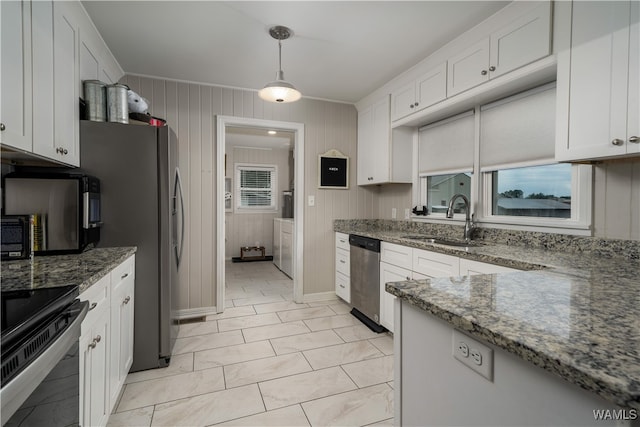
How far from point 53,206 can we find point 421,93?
281cm

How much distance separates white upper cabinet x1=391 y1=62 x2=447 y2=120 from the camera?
2498 mm

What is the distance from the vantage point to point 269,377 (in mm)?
2109

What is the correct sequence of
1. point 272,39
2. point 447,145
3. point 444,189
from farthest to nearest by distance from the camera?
point 444,189 < point 447,145 < point 272,39

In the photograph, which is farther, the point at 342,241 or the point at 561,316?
the point at 342,241

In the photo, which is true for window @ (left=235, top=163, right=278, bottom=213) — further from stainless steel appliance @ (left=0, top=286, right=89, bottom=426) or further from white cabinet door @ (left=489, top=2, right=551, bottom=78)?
stainless steel appliance @ (left=0, top=286, right=89, bottom=426)

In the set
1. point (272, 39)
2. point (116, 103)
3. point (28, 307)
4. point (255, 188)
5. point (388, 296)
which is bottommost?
point (388, 296)

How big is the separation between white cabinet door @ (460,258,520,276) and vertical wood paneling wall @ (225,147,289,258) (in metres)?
5.06

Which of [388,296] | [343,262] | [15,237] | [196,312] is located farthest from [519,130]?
[196,312]

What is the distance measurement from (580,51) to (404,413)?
1928 mm

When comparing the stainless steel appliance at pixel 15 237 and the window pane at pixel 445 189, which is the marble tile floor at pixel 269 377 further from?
the window pane at pixel 445 189

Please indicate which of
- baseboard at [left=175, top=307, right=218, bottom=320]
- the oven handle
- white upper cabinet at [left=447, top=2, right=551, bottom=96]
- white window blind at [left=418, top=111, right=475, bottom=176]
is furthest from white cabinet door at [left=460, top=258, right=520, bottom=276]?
baseboard at [left=175, top=307, right=218, bottom=320]

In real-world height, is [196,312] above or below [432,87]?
below

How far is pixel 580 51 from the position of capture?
1585 millimetres

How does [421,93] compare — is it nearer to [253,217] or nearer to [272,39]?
[272,39]
